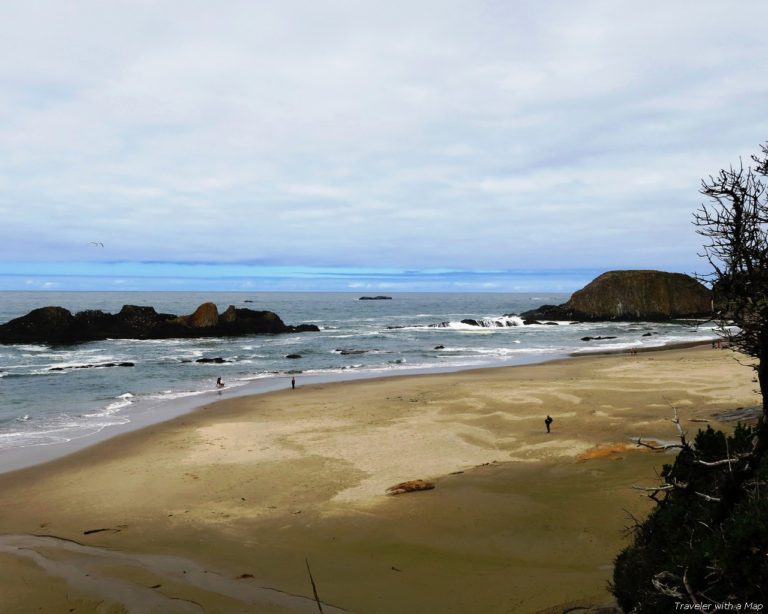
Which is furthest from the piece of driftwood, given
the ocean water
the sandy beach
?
the ocean water

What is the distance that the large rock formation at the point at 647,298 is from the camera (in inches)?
3132

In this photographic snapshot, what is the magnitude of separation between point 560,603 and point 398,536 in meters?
3.44

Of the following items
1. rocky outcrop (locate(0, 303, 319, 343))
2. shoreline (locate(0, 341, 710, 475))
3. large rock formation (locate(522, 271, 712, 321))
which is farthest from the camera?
large rock formation (locate(522, 271, 712, 321))

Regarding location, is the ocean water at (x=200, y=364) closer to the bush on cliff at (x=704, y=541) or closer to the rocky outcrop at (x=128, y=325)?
the rocky outcrop at (x=128, y=325)

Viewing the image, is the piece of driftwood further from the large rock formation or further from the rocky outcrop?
the large rock formation

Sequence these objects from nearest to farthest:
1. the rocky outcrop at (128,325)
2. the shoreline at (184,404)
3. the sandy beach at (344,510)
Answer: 1. the sandy beach at (344,510)
2. the shoreline at (184,404)
3. the rocky outcrop at (128,325)

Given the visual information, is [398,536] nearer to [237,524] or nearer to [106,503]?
[237,524]

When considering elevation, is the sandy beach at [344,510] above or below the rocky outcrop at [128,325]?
below

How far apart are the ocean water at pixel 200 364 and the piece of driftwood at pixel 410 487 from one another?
6.75m

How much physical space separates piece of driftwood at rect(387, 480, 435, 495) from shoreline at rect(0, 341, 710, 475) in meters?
11.0

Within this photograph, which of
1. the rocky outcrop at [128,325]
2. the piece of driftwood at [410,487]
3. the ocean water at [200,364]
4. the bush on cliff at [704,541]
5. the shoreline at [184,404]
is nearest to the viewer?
the bush on cliff at [704,541]

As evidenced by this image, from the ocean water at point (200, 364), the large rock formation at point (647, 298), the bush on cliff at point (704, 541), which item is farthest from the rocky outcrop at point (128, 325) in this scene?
the bush on cliff at point (704, 541)

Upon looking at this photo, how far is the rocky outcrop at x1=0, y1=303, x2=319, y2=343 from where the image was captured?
186 feet

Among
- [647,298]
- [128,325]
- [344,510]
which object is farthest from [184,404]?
[647,298]
